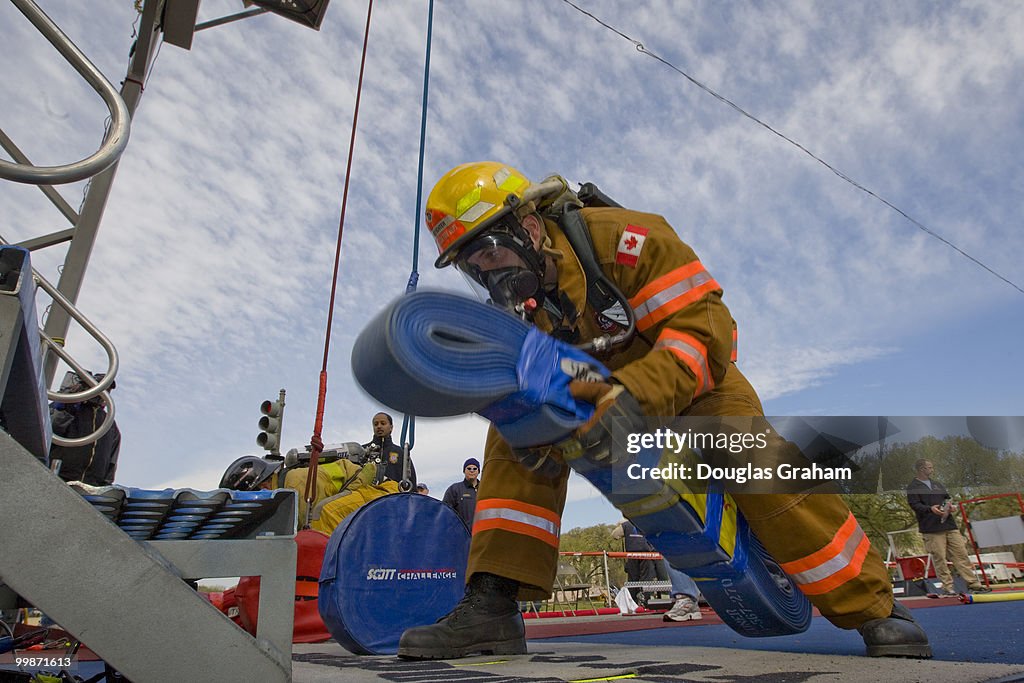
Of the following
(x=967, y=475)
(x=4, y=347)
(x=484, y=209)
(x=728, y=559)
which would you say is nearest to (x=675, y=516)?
(x=728, y=559)

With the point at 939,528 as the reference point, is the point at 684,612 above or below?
below

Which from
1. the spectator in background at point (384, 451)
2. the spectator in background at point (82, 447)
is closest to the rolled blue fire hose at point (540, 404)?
the spectator in background at point (82, 447)

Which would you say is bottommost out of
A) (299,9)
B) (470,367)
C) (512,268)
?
(470,367)

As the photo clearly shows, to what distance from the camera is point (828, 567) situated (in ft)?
7.27

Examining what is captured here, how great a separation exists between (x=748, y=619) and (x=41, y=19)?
2633 mm

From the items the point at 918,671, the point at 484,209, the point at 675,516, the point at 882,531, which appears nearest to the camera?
the point at 918,671

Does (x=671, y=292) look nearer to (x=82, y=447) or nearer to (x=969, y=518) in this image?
(x=82, y=447)

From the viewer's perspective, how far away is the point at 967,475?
10.9ft

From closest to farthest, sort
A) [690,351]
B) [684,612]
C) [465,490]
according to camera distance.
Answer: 1. [690,351]
2. [684,612]
3. [465,490]

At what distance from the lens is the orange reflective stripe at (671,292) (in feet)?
7.22

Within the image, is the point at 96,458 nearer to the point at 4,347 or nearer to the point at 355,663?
the point at 355,663

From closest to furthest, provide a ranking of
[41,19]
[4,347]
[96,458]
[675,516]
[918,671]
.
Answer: [4,347] < [41,19] < [918,671] < [675,516] < [96,458]

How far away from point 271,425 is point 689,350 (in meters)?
6.92

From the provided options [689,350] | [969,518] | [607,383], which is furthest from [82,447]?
[969,518]
